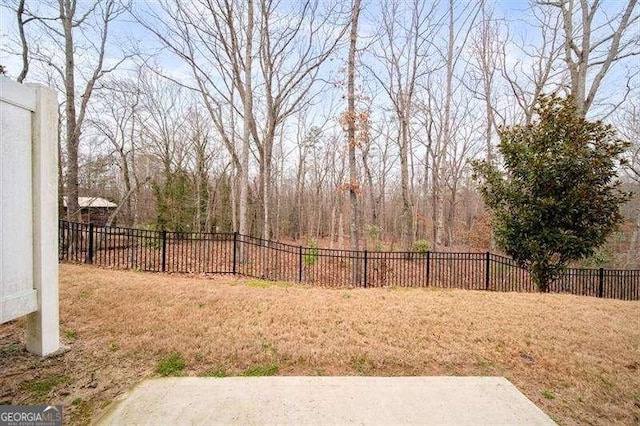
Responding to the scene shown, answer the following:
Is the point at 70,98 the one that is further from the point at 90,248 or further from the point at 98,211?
the point at 98,211

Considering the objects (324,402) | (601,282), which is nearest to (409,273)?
(601,282)

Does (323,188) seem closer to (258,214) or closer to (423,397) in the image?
(258,214)

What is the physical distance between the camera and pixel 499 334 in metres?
3.73

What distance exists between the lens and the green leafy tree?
6777 mm

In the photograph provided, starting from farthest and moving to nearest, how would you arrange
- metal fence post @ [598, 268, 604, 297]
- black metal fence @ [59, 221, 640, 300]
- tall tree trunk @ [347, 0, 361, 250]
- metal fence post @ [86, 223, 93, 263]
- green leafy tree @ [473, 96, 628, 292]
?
tall tree trunk @ [347, 0, 361, 250] → metal fence post @ [598, 268, 604, 297] → black metal fence @ [59, 221, 640, 300] → metal fence post @ [86, 223, 93, 263] → green leafy tree @ [473, 96, 628, 292]

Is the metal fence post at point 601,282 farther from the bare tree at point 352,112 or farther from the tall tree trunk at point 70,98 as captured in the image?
the tall tree trunk at point 70,98

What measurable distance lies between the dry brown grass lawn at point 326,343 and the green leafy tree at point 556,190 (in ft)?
8.35

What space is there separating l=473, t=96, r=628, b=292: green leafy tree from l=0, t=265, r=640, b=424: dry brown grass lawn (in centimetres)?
255

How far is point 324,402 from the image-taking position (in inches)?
93.0

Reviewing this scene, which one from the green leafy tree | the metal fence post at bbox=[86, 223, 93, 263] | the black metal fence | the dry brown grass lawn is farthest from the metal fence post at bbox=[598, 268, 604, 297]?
the metal fence post at bbox=[86, 223, 93, 263]

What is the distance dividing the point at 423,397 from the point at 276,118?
1241 centimetres

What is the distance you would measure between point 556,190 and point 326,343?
7.19 meters

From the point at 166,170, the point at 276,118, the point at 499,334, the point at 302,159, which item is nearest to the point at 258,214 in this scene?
the point at 302,159

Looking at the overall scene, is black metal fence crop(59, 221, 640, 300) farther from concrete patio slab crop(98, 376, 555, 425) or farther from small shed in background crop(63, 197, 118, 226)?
small shed in background crop(63, 197, 118, 226)
